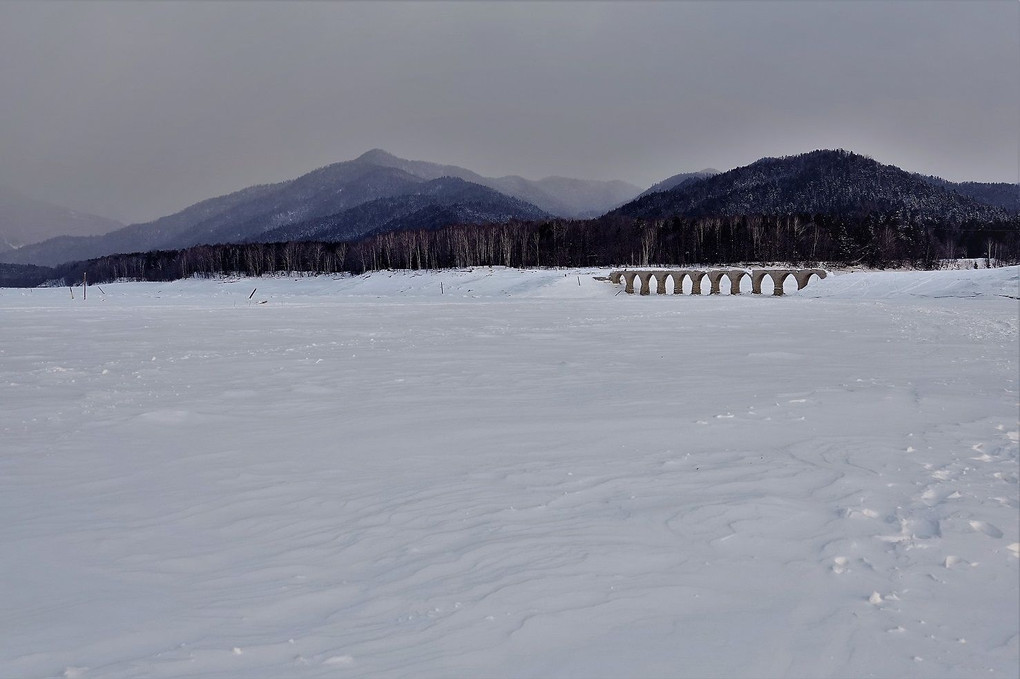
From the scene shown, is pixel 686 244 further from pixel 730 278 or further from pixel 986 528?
pixel 986 528

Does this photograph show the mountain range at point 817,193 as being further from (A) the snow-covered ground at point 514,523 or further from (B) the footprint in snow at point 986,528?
(B) the footprint in snow at point 986,528

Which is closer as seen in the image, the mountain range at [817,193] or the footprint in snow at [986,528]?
the footprint in snow at [986,528]

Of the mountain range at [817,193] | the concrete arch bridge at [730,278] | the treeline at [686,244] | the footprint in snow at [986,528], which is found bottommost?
the footprint in snow at [986,528]

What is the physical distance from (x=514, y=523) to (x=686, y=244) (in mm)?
93357

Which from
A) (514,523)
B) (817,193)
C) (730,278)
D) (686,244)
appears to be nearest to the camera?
(514,523)

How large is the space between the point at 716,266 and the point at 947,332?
6882 cm

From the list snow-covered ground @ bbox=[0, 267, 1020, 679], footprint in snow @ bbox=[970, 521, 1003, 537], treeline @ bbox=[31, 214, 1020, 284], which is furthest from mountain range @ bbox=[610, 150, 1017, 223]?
footprint in snow @ bbox=[970, 521, 1003, 537]

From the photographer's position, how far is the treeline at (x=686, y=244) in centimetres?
8912

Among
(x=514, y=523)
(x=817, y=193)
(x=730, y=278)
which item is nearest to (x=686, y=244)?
(x=730, y=278)

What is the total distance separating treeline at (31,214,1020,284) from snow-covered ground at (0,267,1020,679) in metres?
81.4

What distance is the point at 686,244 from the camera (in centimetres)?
9462

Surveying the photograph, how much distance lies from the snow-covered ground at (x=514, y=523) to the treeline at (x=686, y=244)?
81.4 meters

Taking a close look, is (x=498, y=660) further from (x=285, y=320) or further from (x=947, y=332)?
(x=285, y=320)

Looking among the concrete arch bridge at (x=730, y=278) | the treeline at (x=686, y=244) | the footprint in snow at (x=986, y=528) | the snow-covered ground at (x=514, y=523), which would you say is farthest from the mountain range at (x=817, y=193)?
the footprint in snow at (x=986, y=528)
